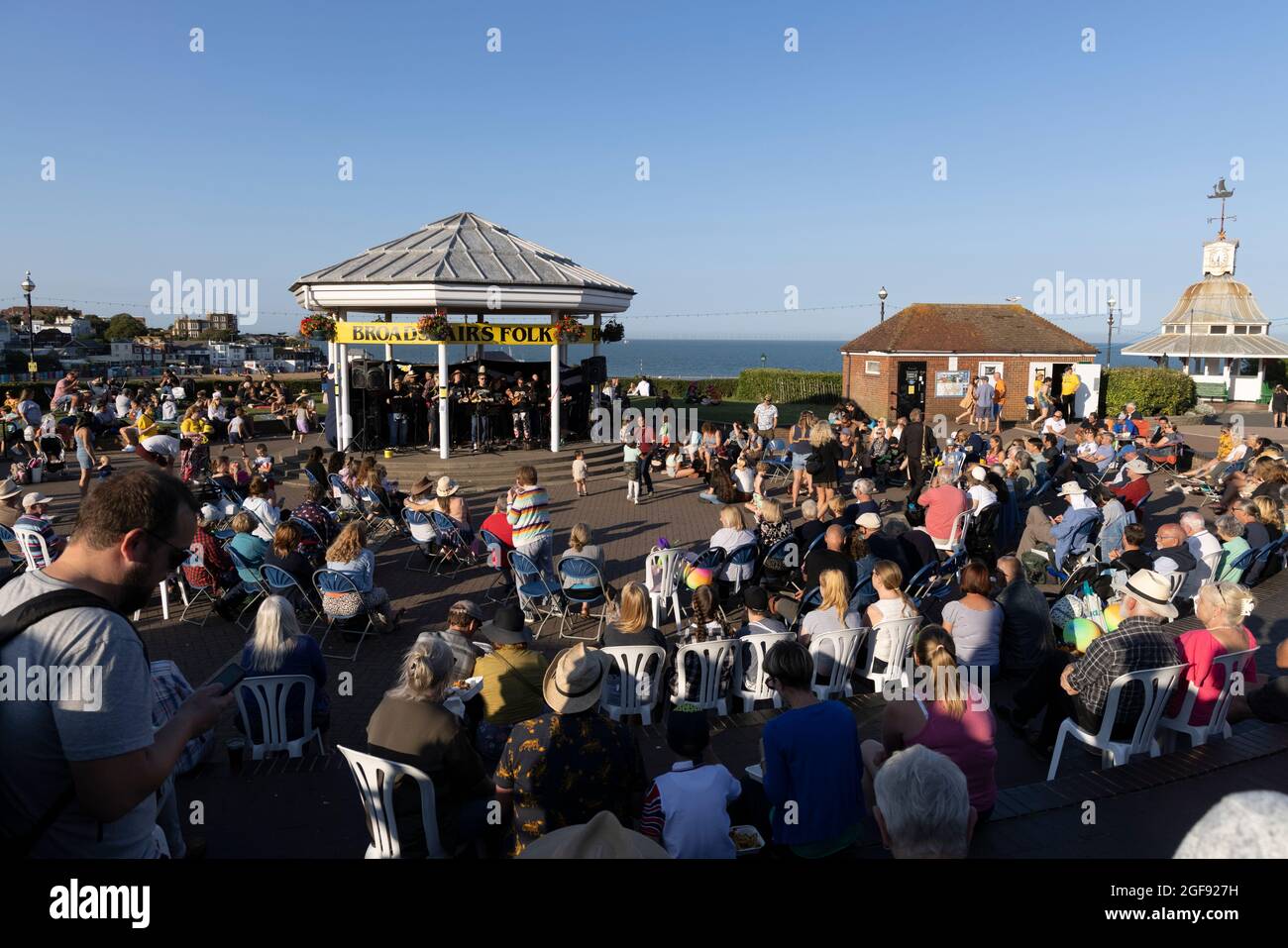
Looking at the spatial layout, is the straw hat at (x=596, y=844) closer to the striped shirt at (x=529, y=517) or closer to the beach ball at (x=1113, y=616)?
the beach ball at (x=1113, y=616)

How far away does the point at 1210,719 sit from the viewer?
5449 mm

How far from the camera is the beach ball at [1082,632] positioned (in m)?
6.62

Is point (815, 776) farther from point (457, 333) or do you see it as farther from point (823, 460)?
point (457, 333)

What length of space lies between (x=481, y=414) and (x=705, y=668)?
13.2m

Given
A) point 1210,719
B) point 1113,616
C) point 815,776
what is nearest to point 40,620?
point 815,776

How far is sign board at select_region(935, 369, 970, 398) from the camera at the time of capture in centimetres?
2805

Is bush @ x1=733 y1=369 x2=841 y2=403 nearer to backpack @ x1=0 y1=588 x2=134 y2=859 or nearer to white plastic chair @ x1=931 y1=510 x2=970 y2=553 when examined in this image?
white plastic chair @ x1=931 y1=510 x2=970 y2=553

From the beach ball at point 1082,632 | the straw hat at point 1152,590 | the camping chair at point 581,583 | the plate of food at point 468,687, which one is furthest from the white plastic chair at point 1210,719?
the camping chair at point 581,583

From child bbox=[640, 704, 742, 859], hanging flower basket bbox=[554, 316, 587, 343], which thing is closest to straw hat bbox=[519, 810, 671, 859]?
child bbox=[640, 704, 742, 859]

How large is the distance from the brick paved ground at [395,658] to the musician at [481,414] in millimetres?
1598

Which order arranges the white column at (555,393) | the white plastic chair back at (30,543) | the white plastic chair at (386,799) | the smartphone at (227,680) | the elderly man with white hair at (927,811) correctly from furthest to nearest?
the white column at (555,393) < the white plastic chair back at (30,543) < the white plastic chair at (386,799) < the elderly man with white hair at (927,811) < the smartphone at (227,680)

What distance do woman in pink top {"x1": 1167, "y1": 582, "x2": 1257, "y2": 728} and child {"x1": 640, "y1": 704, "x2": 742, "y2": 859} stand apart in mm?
3537
